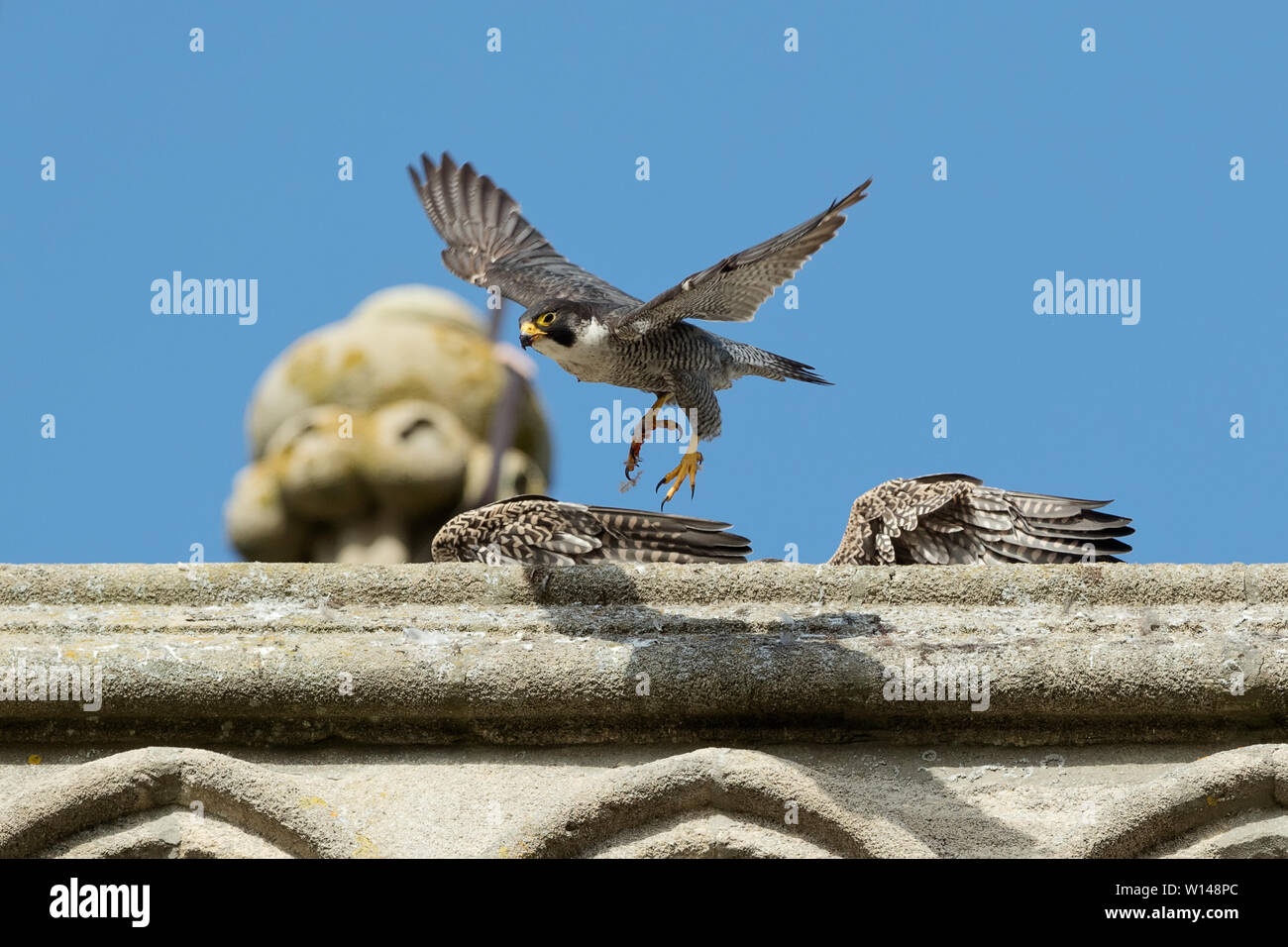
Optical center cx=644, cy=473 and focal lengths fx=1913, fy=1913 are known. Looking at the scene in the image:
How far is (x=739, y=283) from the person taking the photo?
290 inches

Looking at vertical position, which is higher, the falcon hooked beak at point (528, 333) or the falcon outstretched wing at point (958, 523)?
the falcon hooked beak at point (528, 333)

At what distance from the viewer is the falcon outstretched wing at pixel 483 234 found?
9.14 m

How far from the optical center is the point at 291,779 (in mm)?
5312

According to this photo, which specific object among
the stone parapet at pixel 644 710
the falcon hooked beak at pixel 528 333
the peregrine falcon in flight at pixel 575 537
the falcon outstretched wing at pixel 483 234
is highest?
the falcon outstretched wing at pixel 483 234

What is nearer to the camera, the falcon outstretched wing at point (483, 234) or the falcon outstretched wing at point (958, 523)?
the falcon outstretched wing at point (958, 523)

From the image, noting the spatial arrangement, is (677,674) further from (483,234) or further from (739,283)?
(483,234)

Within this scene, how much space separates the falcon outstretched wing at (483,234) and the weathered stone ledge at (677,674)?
10.9 ft

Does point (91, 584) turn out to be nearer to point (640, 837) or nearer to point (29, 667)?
point (29, 667)

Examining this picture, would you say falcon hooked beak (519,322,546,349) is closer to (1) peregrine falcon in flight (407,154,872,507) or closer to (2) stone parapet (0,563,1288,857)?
(1) peregrine falcon in flight (407,154,872,507)

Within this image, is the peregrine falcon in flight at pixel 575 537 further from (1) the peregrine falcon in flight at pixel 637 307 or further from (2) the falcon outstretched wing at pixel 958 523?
(2) the falcon outstretched wing at pixel 958 523

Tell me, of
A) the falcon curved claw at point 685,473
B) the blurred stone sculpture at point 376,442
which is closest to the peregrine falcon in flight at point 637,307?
the falcon curved claw at point 685,473

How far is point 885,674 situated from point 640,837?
0.97 metres

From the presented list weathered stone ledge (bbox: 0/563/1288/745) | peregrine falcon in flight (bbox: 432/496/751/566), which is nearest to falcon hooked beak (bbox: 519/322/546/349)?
peregrine falcon in flight (bbox: 432/496/751/566)
